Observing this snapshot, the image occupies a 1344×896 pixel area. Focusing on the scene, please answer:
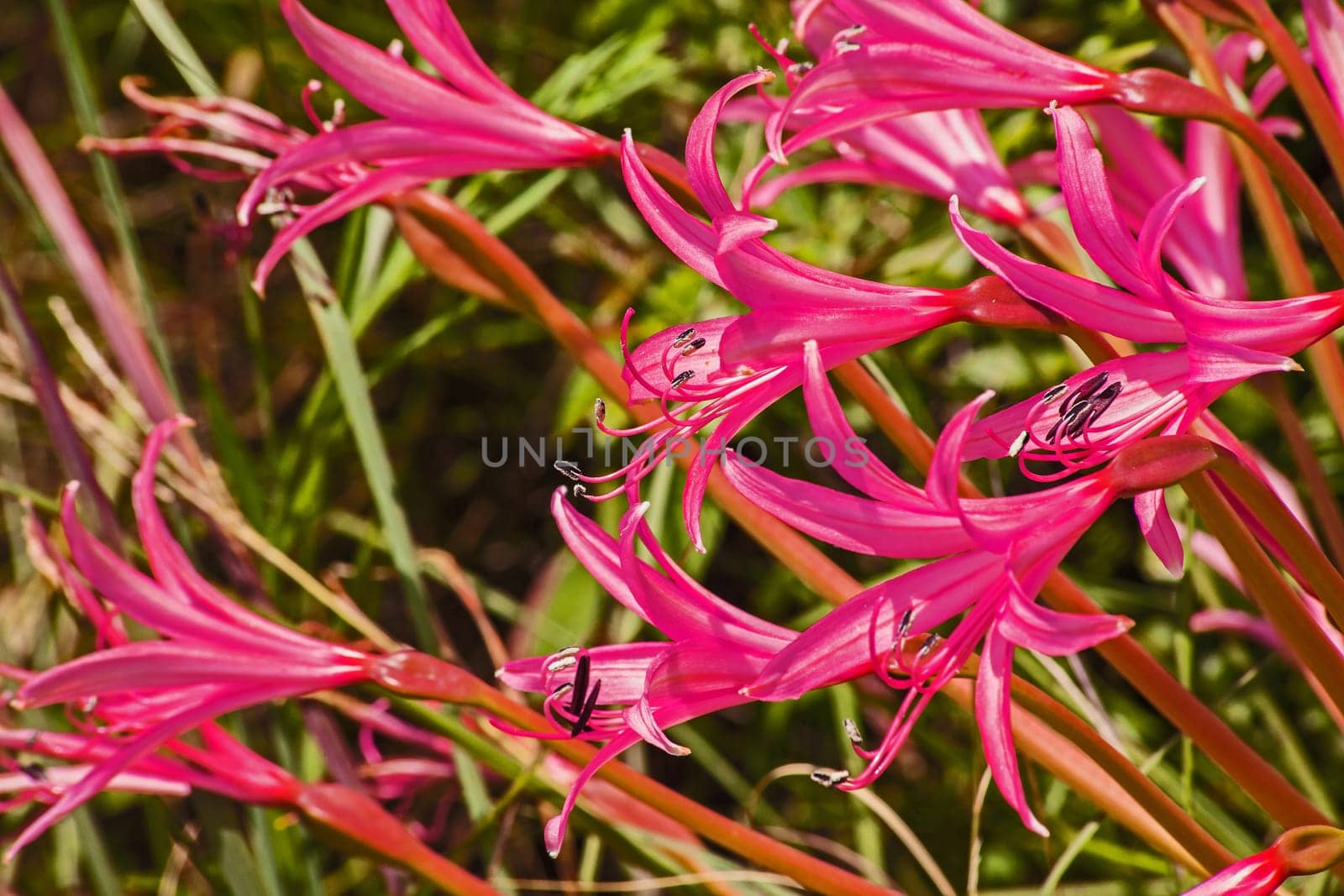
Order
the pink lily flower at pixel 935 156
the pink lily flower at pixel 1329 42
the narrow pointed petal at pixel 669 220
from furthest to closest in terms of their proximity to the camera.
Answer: the pink lily flower at pixel 935 156
the pink lily flower at pixel 1329 42
the narrow pointed petal at pixel 669 220

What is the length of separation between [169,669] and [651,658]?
25cm

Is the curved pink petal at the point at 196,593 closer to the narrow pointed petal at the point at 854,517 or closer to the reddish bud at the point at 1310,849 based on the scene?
the narrow pointed petal at the point at 854,517

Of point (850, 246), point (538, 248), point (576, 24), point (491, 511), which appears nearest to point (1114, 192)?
point (850, 246)

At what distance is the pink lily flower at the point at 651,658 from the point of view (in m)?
0.57

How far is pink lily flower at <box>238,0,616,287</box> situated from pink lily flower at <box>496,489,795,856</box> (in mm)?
246

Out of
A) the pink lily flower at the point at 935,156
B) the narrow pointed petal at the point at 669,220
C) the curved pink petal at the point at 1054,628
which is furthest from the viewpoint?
the pink lily flower at the point at 935,156

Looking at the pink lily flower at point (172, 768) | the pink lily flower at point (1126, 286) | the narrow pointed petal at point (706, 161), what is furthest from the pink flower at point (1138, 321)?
the pink lily flower at point (172, 768)

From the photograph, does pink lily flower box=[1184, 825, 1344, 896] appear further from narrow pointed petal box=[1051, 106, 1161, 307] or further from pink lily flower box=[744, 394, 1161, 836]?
narrow pointed petal box=[1051, 106, 1161, 307]

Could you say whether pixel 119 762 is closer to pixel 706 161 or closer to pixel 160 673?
pixel 160 673

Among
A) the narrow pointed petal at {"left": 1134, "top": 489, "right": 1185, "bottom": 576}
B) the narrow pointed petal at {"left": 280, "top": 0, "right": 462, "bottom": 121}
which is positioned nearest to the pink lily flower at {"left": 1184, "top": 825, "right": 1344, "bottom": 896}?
the narrow pointed petal at {"left": 1134, "top": 489, "right": 1185, "bottom": 576}

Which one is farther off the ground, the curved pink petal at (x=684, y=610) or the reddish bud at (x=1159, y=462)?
the reddish bud at (x=1159, y=462)

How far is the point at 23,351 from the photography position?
81 centimetres

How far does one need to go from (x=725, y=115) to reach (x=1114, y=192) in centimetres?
28

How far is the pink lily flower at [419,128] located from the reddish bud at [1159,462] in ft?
1.31
